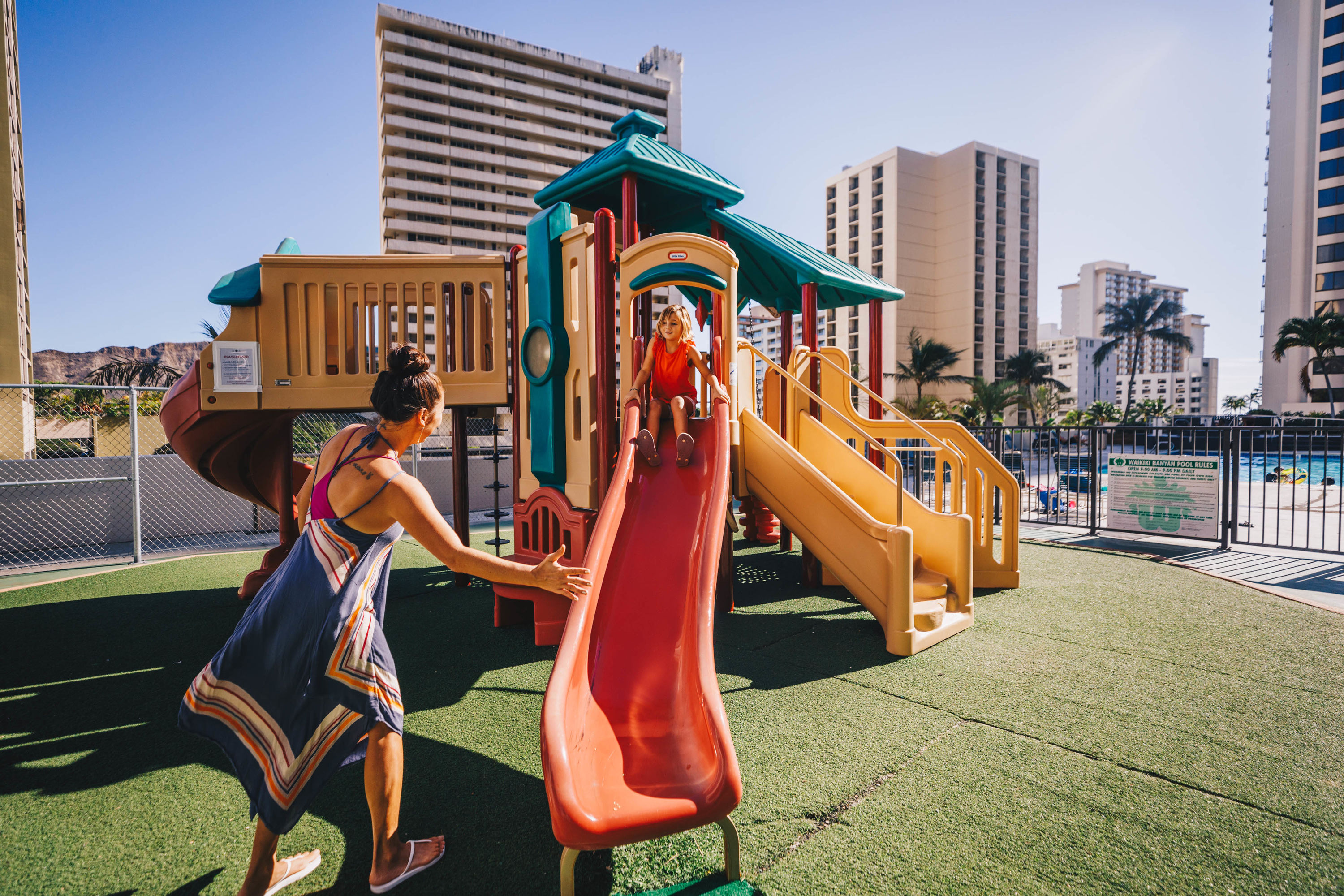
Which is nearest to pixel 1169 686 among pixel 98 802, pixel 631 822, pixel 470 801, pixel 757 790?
pixel 757 790

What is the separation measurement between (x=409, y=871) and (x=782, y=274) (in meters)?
7.70

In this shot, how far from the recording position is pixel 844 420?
5.20 m

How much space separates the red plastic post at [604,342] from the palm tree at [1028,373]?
2089 inches

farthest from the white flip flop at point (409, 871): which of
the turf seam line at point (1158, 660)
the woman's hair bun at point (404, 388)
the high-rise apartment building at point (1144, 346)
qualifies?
the high-rise apartment building at point (1144, 346)

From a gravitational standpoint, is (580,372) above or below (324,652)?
above

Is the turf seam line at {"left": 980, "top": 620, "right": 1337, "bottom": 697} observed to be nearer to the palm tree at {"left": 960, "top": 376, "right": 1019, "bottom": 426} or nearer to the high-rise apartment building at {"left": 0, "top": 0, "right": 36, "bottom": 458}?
the high-rise apartment building at {"left": 0, "top": 0, "right": 36, "bottom": 458}

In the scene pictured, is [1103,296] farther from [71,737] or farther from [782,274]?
[71,737]

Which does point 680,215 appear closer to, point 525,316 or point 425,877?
point 525,316

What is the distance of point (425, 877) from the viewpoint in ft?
7.61

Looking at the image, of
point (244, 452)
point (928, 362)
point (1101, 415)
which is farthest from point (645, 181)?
point (1101, 415)

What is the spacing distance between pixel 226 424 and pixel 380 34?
252 feet

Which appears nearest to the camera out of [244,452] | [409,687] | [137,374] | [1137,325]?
[409,687]

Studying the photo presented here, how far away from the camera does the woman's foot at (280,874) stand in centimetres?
211

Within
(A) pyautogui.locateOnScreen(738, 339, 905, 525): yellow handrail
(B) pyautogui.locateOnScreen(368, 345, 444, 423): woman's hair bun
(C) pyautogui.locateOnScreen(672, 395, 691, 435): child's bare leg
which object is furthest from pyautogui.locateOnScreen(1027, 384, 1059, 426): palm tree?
(B) pyautogui.locateOnScreen(368, 345, 444, 423): woman's hair bun
